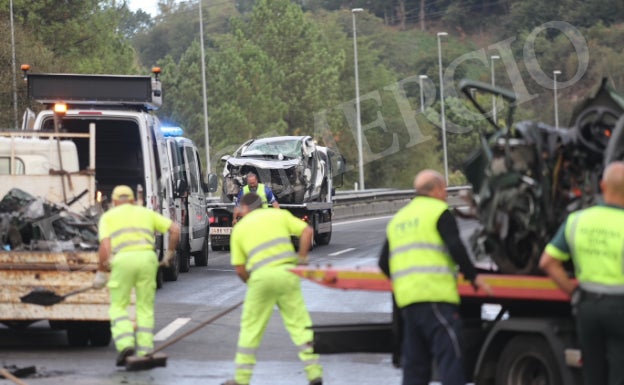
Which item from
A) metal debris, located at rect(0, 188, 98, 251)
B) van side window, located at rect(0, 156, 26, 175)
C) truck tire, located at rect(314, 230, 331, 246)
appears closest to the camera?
metal debris, located at rect(0, 188, 98, 251)

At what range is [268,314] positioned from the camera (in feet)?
34.7

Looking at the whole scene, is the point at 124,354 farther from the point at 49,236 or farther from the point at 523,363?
the point at 523,363

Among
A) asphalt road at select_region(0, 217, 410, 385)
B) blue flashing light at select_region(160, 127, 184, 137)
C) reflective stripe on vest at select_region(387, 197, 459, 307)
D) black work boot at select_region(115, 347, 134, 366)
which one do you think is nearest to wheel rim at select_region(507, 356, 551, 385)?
reflective stripe on vest at select_region(387, 197, 459, 307)

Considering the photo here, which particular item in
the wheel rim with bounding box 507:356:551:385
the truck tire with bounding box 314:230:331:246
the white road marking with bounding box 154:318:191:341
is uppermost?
the wheel rim with bounding box 507:356:551:385

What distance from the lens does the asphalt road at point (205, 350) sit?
11.7 metres

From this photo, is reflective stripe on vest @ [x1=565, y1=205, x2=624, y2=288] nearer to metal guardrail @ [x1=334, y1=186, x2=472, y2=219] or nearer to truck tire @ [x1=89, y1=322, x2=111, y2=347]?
truck tire @ [x1=89, y1=322, x2=111, y2=347]

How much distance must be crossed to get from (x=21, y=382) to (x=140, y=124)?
7.19 metres

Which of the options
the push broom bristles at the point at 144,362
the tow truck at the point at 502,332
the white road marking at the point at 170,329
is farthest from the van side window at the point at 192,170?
the tow truck at the point at 502,332

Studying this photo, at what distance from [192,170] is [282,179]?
5.75m

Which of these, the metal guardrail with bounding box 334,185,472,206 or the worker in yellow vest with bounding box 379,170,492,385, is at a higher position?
the worker in yellow vest with bounding box 379,170,492,385

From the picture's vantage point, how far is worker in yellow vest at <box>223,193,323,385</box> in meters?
10.5

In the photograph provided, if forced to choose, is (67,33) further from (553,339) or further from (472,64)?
(472,64)

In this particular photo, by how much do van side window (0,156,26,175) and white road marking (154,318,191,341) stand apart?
230cm

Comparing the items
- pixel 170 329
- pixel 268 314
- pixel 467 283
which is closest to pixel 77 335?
pixel 170 329
